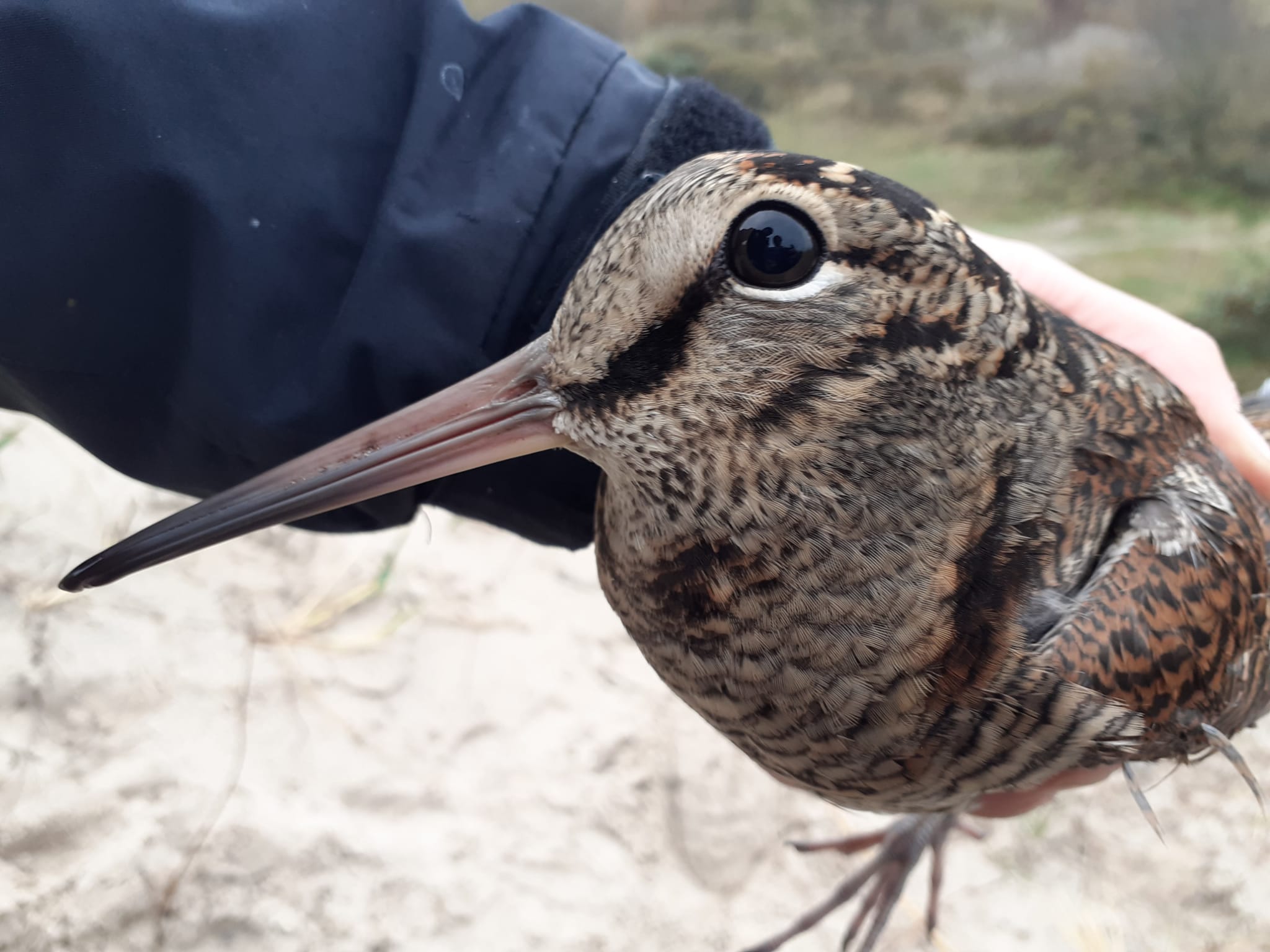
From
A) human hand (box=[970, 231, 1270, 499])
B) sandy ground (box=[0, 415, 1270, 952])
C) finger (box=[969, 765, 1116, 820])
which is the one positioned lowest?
sandy ground (box=[0, 415, 1270, 952])

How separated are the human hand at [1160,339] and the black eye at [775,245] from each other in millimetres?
967

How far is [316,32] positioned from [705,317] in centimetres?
74

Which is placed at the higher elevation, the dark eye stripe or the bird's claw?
the dark eye stripe

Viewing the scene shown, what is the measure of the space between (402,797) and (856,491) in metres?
1.61

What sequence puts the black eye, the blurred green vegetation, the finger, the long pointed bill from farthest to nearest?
the blurred green vegetation → the finger → the long pointed bill → the black eye

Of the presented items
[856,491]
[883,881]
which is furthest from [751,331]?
[883,881]

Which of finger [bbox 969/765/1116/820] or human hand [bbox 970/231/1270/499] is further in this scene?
human hand [bbox 970/231/1270/499]

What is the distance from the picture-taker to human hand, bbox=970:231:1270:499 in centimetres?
159

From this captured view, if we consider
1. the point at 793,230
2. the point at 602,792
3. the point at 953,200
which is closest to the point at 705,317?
the point at 793,230

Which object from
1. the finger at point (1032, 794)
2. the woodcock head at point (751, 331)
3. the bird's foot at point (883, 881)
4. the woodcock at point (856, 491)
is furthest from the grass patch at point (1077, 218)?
the woodcock head at point (751, 331)

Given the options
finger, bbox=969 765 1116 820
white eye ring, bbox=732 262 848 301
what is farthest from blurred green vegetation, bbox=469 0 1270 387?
white eye ring, bbox=732 262 848 301

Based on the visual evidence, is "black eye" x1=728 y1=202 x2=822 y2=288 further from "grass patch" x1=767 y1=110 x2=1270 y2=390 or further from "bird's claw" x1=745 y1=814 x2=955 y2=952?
"grass patch" x1=767 y1=110 x2=1270 y2=390

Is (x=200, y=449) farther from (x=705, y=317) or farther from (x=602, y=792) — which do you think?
(x=602, y=792)

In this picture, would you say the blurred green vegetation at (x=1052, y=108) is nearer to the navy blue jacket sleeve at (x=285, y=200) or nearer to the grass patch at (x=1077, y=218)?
the grass patch at (x=1077, y=218)
